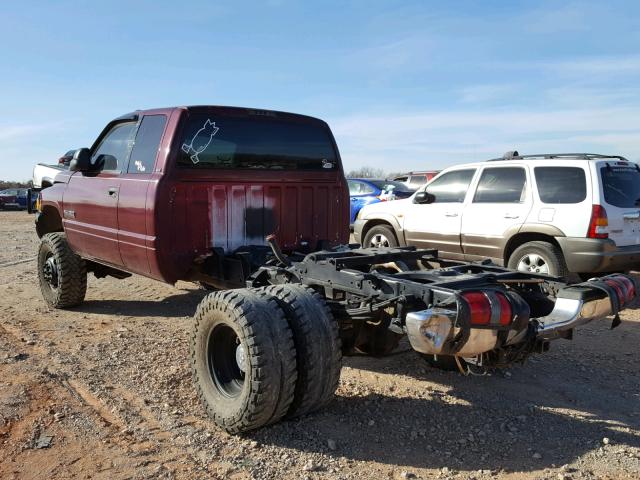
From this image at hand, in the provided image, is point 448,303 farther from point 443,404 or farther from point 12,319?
point 12,319

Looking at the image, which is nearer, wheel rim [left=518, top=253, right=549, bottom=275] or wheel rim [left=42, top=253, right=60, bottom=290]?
wheel rim [left=42, top=253, right=60, bottom=290]

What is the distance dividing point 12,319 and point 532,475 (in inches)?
211

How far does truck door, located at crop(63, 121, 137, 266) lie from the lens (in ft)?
17.4

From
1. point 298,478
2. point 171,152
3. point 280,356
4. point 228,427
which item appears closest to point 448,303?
point 280,356

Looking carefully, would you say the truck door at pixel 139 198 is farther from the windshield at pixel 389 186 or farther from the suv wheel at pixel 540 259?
the windshield at pixel 389 186

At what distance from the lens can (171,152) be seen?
466 centimetres

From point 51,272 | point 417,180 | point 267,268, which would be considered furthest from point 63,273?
point 417,180

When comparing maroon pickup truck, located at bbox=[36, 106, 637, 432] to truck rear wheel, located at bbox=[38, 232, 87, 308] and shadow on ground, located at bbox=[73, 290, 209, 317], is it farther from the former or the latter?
shadow on ground, located at bbox=[73, 290, 209, 317]

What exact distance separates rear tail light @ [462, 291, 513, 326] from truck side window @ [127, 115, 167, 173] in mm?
2961

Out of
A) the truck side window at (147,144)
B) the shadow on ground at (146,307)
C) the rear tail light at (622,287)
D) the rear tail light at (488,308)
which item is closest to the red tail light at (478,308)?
the rear tail light at (488,308)

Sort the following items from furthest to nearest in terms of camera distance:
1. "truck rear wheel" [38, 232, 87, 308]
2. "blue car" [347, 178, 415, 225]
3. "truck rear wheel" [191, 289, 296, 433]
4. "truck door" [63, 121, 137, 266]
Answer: "blue car" [347, 178, 415, 225], "truck rear wheel" [38, 232, 87, 308], "truck door" [63, 121, 137, 266], "truck rear wheel" [191, 289, 296, 433]

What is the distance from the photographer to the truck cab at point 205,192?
4.72 meters

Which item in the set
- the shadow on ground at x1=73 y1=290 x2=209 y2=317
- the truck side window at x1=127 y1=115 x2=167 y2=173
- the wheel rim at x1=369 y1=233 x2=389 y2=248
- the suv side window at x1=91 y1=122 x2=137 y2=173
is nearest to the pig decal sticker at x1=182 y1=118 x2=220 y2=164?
the truck side window at x1=127 y1=115 x2=167 y2=173

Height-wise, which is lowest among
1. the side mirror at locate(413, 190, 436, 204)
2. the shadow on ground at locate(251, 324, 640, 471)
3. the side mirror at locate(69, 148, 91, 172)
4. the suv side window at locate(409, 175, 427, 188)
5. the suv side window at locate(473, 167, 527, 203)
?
the shadow on ground at locate(251, 324, 640, 471)
